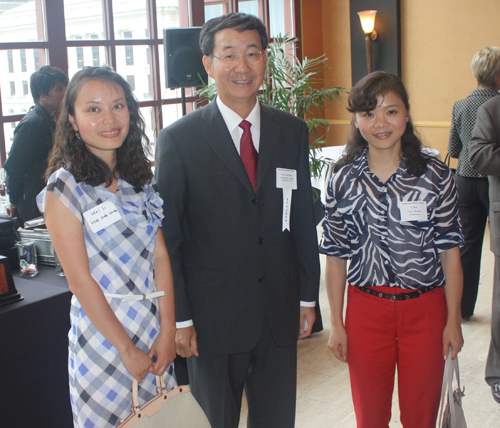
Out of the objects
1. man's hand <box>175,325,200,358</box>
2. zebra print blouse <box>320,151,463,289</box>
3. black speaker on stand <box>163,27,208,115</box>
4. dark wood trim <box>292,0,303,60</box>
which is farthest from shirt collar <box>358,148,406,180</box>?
dark wood trim <box>292,0,303,60</box>

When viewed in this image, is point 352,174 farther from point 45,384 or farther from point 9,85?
point 9,85

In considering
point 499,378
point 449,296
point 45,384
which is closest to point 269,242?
point 449,296

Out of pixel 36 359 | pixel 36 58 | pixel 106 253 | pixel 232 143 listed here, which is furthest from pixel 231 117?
pixel 36 58

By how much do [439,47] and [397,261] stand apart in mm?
5847

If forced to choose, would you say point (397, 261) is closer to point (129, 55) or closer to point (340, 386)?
point (340, 386)

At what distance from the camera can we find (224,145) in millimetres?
1612

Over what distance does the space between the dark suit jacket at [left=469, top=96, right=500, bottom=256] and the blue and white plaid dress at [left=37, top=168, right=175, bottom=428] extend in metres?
1.68

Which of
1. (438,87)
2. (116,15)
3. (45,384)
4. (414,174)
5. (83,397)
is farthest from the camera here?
(438,87)

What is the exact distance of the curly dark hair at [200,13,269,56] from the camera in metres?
1.61

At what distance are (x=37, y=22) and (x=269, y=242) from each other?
3963 millimetres

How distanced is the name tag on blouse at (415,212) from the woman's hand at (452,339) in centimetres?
35

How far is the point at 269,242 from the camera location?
5.41ft

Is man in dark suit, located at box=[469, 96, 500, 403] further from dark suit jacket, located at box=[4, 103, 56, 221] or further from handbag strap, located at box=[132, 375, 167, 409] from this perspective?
dark suit jacket, located at box=[4, 103, 56, 221]

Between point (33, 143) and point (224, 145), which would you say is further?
point (33, 143)
